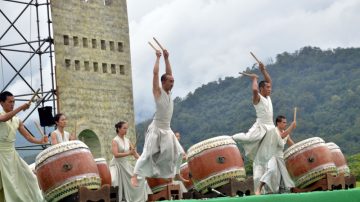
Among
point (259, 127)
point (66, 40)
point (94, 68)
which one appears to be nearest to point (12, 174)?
point (259, 127)

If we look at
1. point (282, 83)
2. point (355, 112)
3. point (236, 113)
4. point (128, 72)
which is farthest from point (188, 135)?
point (128, 72)

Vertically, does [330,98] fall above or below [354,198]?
above

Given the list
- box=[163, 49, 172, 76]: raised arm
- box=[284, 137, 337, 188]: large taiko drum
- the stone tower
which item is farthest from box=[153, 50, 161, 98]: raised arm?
the stone tower

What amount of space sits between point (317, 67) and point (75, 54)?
53.3 m

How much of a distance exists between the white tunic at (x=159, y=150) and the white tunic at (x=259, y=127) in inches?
75.0

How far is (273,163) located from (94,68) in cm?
2148

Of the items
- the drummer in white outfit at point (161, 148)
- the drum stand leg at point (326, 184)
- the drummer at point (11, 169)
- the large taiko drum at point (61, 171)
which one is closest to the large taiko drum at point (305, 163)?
the drum stand leg at point (326, 184)

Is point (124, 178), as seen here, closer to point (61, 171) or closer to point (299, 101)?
point (61, 171)

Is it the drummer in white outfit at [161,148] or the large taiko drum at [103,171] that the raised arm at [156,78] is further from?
the large taiko drum at [103,171]

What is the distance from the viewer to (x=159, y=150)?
42.8 ft

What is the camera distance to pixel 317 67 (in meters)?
85.6

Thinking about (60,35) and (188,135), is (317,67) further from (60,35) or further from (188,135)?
(60,35)

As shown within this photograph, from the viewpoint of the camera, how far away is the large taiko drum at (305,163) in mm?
14906

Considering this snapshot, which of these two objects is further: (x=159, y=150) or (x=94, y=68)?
(x=94, y=68)
